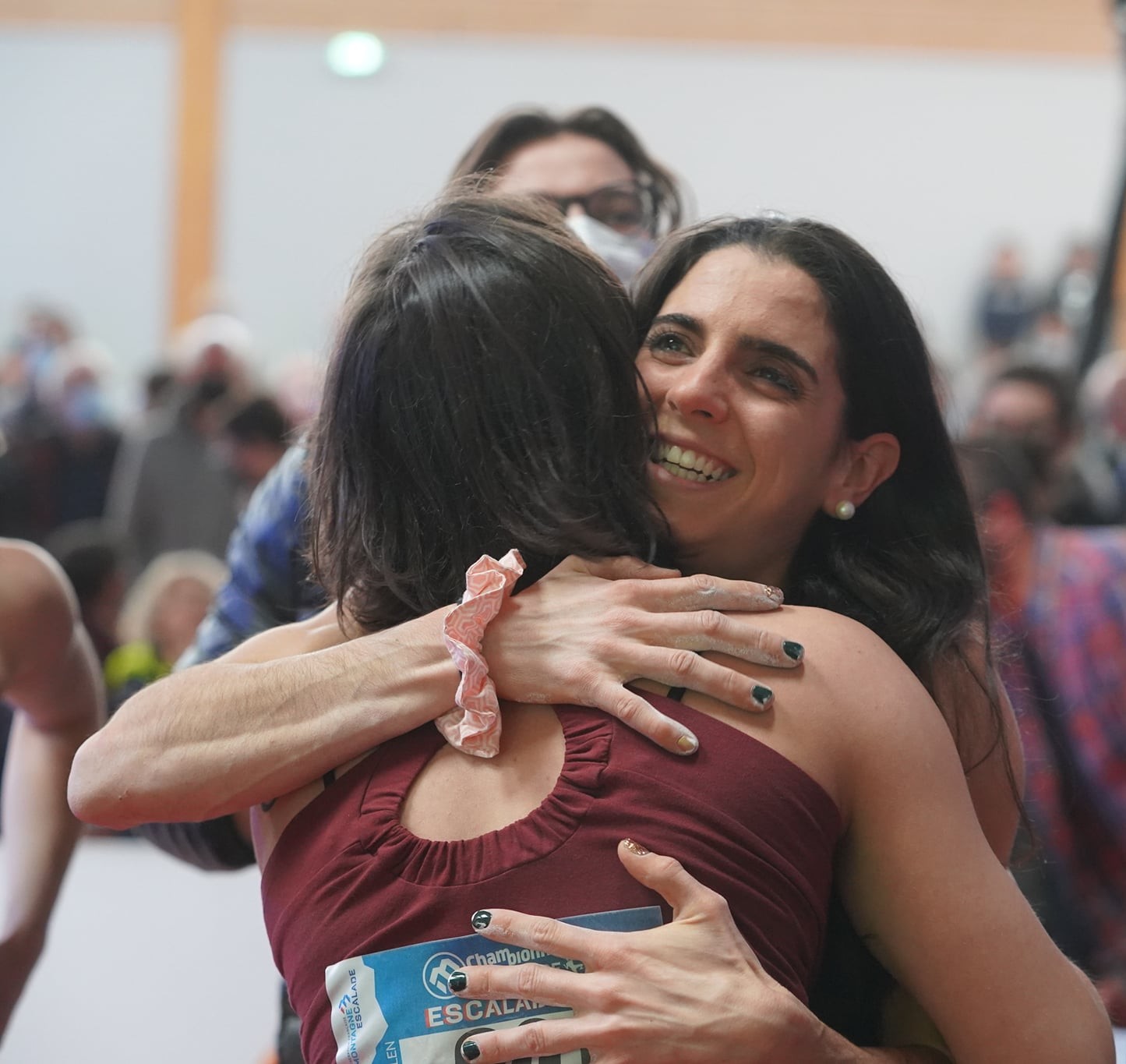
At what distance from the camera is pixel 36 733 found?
6.07 ft

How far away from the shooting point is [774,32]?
913cm

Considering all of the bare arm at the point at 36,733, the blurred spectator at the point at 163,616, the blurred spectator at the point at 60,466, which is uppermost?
the bare arm at the point at 36,733

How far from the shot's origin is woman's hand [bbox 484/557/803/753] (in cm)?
118

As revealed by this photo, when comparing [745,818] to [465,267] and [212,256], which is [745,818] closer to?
[465,267]

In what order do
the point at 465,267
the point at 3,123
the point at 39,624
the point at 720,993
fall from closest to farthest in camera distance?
the point at 720,993, the point at 465,267, the point at 39,624, the point at 3,123

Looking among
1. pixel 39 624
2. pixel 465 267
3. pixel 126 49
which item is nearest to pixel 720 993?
pixel 465 267

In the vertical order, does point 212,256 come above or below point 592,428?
below

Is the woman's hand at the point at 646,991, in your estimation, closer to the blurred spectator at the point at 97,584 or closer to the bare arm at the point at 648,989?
the bare arm at the point at 648,989

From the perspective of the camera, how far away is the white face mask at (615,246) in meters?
1.96

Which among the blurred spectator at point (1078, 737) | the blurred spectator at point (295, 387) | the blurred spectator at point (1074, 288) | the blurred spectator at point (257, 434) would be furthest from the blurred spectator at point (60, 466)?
the blurred spectator at point (1074, 288)

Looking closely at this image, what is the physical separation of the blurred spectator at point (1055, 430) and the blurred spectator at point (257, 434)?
6.72 ft

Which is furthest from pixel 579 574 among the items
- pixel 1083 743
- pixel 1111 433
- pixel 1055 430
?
pixel 1111 433

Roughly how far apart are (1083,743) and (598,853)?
1.48 m

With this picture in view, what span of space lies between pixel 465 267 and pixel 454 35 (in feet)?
27.3
